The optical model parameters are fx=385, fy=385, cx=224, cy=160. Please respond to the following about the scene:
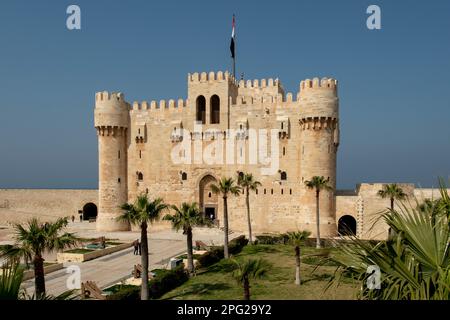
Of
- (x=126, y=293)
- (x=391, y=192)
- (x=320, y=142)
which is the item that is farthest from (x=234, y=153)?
(x=126, y=293)

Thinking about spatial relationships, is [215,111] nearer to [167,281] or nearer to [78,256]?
[78,256]

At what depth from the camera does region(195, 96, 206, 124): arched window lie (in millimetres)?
44250

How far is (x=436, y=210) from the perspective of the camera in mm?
5961

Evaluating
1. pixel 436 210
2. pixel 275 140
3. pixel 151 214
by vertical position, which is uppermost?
pixel 275 140

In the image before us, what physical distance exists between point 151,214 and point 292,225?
2404 centimetres

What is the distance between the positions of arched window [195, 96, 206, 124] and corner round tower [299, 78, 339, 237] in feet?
37.9

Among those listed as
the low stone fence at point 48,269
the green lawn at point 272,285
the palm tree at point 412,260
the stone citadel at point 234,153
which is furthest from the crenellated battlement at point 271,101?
the palm tree at point 412,260

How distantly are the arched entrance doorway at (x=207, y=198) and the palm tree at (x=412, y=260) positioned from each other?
38.9 m

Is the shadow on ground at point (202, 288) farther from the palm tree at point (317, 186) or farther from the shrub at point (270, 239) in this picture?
the shrub at point (270, 239)

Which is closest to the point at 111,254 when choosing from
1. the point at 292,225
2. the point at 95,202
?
the point at 292,225

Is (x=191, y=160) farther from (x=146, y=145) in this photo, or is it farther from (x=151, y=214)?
(x=151, y=214)

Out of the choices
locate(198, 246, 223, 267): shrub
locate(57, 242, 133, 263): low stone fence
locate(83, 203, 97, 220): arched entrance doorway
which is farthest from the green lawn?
locate(83, 203, 97, 220): arched entrance doorway

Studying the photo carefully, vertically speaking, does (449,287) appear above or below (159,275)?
above
